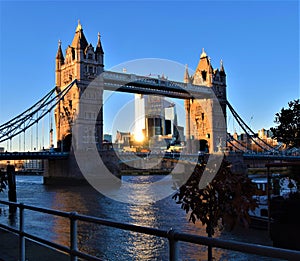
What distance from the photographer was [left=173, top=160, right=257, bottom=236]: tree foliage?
5.62 metres

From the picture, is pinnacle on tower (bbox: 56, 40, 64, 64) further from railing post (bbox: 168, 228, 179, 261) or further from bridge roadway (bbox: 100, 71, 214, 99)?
railing post (bbox: 168, 228, 179, 261)

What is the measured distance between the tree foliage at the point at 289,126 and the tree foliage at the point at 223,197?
8245 mm

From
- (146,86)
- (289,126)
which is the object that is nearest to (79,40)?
(146,86)

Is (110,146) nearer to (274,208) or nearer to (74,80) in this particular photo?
(74,80)

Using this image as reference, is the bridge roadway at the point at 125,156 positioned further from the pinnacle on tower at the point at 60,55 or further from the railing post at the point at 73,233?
the railing post at the point at 73,233

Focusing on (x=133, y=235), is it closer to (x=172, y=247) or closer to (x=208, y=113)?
(x=172, y=247)

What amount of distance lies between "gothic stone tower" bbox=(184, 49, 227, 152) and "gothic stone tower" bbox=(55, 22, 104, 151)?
69.3ft

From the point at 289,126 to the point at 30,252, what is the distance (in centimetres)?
1126

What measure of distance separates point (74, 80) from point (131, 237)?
40232 mm

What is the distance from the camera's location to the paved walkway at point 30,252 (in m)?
4.07

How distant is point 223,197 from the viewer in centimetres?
580

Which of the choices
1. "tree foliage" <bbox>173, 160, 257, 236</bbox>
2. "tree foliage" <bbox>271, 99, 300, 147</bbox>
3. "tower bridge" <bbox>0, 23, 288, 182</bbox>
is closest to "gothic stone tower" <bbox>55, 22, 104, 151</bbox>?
"tower bridge" <bbox>0, 23, 288, 182</bbox>

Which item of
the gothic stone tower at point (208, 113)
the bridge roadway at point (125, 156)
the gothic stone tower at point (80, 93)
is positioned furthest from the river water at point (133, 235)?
the gothic stone tower at point (208, 113)

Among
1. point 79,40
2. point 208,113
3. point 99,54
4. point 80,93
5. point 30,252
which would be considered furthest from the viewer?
point 208,113
